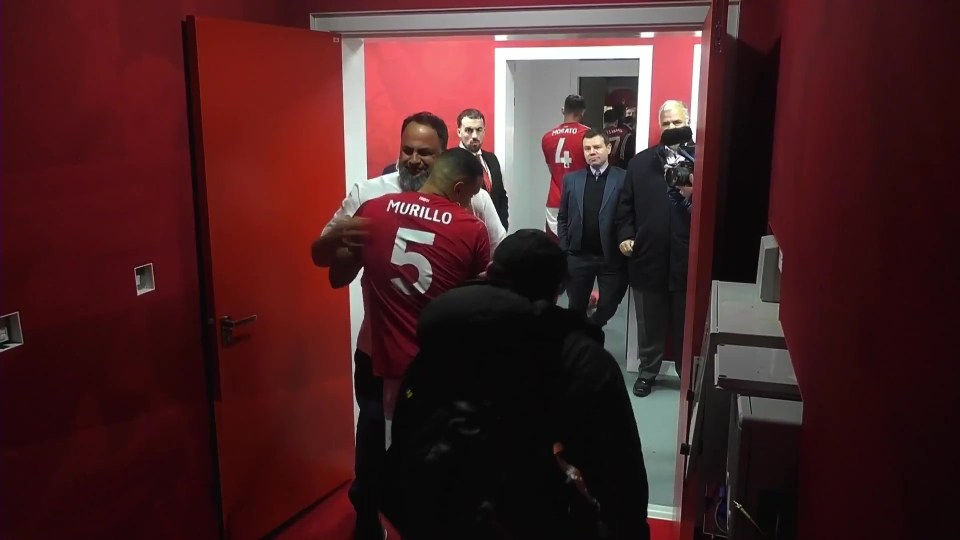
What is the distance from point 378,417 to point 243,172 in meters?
0.92

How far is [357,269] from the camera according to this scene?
2.61 meters

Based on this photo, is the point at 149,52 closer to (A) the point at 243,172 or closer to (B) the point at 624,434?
(A) the point at 243,172

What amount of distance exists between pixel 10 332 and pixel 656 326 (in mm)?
3353

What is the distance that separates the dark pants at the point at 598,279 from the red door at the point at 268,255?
180 centimetres

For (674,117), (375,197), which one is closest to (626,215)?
(674,117)

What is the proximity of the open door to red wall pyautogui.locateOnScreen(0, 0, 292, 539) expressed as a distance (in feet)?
5.09

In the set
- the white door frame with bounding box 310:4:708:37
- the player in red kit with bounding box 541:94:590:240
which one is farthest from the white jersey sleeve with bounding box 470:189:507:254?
the player in red kit with bounding box 541:94:590:240

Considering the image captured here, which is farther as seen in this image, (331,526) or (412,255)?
(331,526)

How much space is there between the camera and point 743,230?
2.72 m

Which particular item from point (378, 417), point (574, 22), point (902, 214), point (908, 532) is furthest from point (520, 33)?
point (908, 532)

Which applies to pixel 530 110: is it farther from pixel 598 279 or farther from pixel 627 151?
pixel 598 279

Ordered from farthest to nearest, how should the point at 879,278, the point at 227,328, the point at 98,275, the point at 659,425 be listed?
the point at 659,425 → the point at 227,328 → the point at 98,275 → the point at 879,278

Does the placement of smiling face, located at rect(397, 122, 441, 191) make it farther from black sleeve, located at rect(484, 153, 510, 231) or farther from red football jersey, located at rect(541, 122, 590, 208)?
red football jersey, located at rect(541, 122, 590, 208)

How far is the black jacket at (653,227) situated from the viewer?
4062 millimetres
